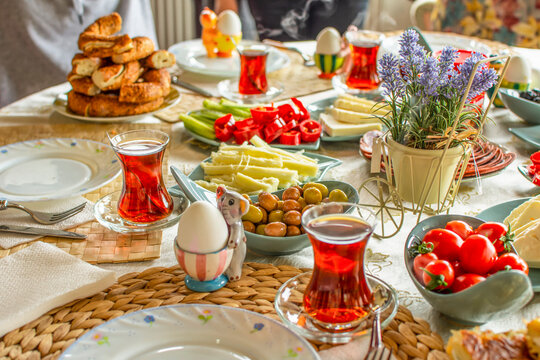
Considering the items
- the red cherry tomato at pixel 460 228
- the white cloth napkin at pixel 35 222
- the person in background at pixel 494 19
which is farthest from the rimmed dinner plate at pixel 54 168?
the person in background at pixel 494 19

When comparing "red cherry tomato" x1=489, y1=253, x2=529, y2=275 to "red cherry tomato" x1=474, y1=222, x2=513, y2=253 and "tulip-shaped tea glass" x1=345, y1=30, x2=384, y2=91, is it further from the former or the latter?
"tulip-shaped tea glass" x1=345, y1=30, x2=384, y2=91

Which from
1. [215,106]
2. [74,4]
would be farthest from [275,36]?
[215,106]

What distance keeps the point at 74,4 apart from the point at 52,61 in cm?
31

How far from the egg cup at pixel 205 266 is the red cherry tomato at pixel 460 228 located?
349 millimetres

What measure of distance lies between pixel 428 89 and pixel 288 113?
58cm

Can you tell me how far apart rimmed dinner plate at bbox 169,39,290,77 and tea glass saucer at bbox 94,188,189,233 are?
2.78 ft

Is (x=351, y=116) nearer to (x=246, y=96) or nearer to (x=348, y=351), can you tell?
(x=246, y=96)

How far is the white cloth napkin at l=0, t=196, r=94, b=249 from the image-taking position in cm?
104

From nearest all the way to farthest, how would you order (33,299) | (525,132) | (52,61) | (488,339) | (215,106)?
(488,339) < (33,299) < (525,132) < (215,106) < (52,61)

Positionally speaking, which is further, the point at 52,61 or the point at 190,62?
the point at 52,61

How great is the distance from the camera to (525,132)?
4.91 ft

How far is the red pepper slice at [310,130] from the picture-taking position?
1466 millimetres

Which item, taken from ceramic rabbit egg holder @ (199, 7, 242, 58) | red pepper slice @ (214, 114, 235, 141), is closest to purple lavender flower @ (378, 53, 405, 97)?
red pepper slice @ (214, 114, 235, 141)

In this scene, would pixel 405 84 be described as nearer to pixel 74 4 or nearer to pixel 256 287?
pixel 256 287
